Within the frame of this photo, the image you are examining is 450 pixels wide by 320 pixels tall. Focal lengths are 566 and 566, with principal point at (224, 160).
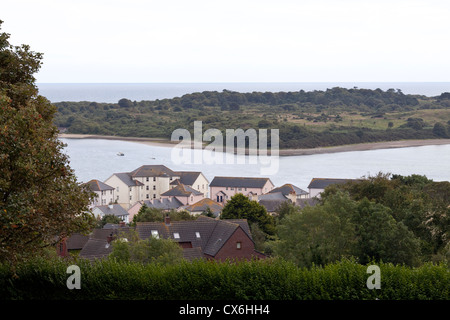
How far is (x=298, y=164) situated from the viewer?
7025 centimetres

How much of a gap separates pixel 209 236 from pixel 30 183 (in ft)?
44.9

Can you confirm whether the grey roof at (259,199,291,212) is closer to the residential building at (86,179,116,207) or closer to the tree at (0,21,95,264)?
the residential building at (86,179,116,207)

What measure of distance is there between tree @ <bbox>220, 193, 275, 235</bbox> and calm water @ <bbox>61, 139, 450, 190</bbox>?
24.1m

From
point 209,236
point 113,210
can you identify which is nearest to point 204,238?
point 209,236

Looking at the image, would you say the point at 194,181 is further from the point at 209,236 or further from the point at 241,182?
the point at 209,236

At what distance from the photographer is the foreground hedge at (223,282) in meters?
7.58

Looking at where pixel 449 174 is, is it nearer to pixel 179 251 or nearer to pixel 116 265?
pixel 179 251

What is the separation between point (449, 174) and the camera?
58438mm

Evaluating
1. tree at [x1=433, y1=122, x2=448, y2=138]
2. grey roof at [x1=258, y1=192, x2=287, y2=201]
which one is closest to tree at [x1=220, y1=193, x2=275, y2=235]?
grey roof at [x1=258, y1=192, x2=287, y2=201]

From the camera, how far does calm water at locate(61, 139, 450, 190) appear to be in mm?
59594

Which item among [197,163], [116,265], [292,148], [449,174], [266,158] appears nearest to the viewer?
[116,265]
